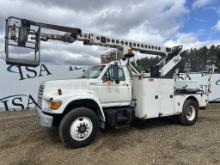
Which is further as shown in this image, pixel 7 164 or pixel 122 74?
pixel 122 74

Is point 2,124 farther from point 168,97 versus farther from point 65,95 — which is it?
point 168,97

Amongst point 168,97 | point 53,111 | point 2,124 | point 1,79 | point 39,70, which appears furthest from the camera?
point 39,70

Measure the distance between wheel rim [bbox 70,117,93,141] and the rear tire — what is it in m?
3.93

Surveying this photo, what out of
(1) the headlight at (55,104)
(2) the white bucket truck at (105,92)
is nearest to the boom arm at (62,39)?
(2) the white bucket truck at (105,92)

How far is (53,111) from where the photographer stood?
609 centimetres

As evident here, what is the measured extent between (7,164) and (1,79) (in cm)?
930

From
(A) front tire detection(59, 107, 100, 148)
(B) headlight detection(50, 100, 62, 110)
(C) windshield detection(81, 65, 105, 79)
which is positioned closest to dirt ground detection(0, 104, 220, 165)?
(A) front tire detection(59, 107, 100, 148)

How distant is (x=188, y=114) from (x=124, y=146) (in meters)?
3.80

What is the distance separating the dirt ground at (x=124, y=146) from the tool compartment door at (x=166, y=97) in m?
0.63

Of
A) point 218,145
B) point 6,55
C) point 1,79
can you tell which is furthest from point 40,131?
point 1,79

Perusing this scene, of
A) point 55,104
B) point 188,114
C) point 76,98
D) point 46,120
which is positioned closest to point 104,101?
point 76,98

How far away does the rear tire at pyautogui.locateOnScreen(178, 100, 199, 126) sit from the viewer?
882 centimetres

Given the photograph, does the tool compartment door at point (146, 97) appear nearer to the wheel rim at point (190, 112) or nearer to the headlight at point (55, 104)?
the wheel rim at point (190, 112)

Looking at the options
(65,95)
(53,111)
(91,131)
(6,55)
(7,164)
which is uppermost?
(6,55)
